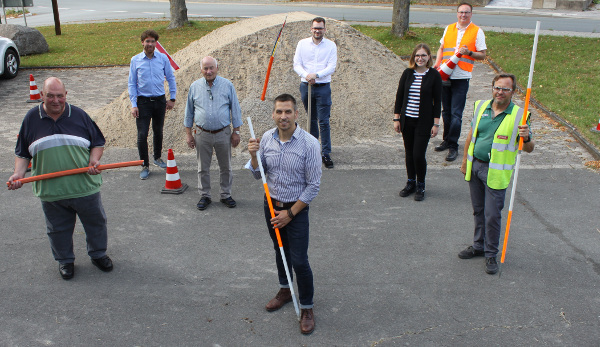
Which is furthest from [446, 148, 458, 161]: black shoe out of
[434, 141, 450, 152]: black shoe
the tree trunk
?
the tree trunk

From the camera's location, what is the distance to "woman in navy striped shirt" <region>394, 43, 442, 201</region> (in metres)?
6.96

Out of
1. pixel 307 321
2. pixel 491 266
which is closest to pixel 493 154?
pixel 491 266

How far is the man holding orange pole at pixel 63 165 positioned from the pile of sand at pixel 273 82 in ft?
12.8

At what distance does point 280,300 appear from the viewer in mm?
4883

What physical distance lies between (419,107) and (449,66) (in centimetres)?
202

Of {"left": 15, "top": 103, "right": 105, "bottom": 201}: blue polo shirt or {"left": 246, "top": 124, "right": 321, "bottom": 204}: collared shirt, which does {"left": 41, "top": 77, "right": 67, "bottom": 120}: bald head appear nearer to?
{"left": 15, "top": 103, "right": 105, "bottom": 201}: blue polo shirt

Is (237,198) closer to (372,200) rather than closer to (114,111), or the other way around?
(372,200)

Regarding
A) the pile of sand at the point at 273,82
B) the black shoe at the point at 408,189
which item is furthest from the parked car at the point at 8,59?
the black shoe at the point at 408,189

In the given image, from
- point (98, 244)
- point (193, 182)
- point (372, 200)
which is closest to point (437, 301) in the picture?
point (372, 200)

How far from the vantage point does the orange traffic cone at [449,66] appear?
8523 mm

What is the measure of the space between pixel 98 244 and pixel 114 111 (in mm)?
5089

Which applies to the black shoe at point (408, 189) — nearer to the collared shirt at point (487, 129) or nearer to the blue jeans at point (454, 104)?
the blue jeans at point (454, 104)

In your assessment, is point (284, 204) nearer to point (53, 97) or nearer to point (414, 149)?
point (53, 97)

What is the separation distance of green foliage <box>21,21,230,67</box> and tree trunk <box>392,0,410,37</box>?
7.01 m
